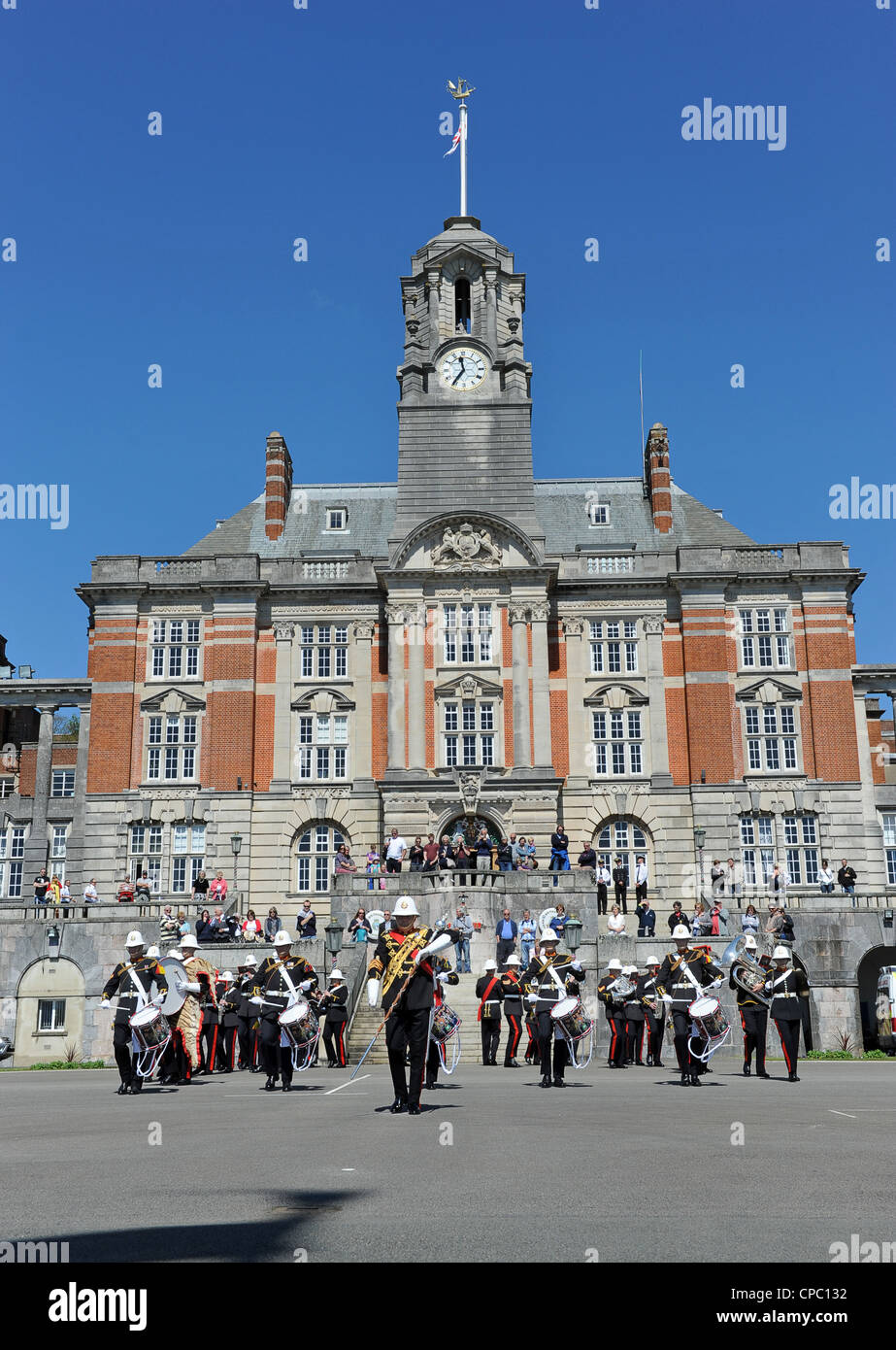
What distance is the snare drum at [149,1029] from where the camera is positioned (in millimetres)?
19516

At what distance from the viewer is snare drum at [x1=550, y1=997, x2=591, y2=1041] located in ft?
66.6

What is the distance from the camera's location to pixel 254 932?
130ft

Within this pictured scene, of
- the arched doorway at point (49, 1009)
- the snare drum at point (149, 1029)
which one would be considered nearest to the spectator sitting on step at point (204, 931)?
the arched doorway at point (49, 1009)

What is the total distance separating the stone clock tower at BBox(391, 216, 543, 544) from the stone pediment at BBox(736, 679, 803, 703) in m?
9.18

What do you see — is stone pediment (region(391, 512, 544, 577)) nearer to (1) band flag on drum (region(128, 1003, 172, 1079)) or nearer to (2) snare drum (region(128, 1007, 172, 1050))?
(1) band flag on drum (region(128, 1003, 172, 1079))

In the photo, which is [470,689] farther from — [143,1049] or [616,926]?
[143,1049]

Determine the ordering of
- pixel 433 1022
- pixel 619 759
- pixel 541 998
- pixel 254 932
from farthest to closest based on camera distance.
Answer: pixel 619 759 < pixel 254 932 < pixel 541 998 < pixel 433 1022

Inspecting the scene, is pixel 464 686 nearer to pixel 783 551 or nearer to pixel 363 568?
pixel 363 568

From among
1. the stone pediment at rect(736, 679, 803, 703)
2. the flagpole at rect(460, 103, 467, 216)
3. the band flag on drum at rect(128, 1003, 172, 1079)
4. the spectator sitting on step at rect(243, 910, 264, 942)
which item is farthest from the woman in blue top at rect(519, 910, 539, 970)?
the flagpole at rect(460, 103, 467, 216)

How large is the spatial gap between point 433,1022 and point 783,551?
116 ft

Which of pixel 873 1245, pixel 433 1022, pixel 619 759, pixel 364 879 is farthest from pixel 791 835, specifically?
pixel 873 1245

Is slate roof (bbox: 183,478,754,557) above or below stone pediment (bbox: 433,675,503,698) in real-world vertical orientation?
above

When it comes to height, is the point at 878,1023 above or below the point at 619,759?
below
